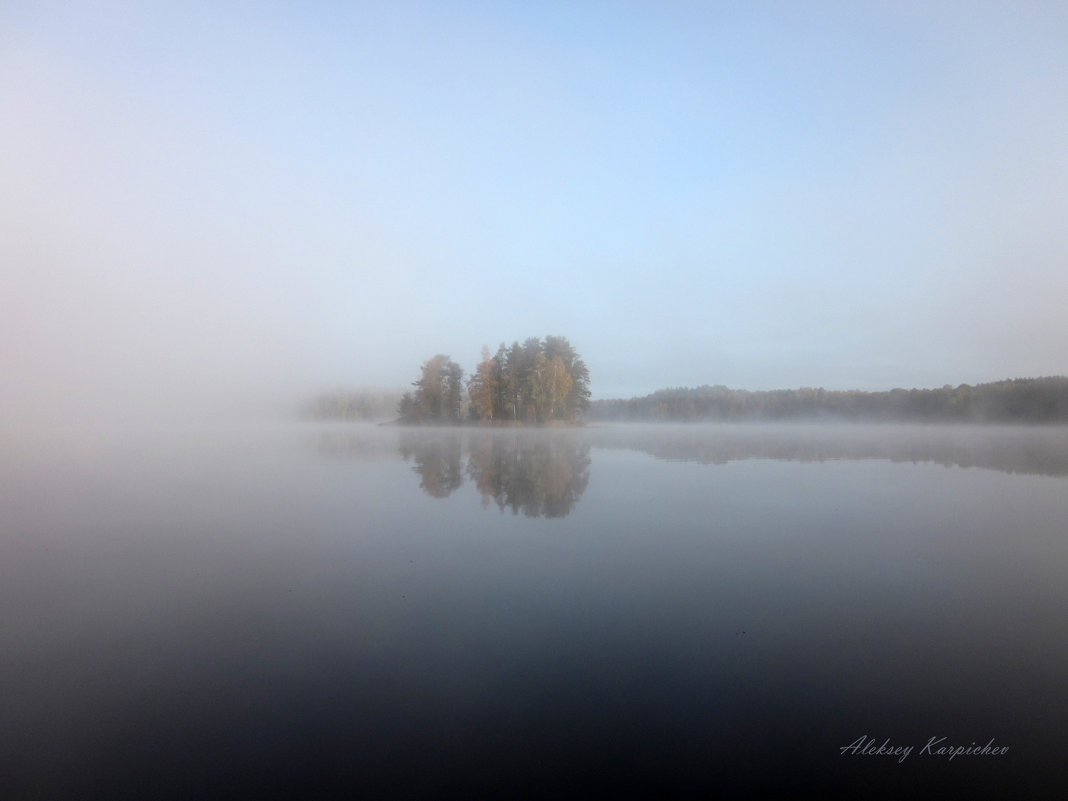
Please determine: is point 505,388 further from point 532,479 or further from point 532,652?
point 532,652

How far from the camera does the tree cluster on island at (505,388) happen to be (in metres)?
34.1

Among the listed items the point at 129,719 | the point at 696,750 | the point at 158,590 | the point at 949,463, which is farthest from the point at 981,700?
the point at 949,463

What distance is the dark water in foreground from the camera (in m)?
2.70

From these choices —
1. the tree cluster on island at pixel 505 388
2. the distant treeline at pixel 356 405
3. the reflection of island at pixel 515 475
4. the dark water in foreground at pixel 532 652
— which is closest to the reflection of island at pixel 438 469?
the reflection of island at pixel 515 475

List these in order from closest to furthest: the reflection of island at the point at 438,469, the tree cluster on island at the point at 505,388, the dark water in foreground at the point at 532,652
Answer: the dark water in foreground at the point at 532,652, the reflection of island at the point at 438,469, the tree cluster on island at the point at 505,388

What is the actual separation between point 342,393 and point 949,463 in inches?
1632

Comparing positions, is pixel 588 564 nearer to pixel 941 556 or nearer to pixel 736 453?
pixel 941 556

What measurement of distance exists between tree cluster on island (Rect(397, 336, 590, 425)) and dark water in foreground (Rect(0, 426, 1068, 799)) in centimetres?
2583

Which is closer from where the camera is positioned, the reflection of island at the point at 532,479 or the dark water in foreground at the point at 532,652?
the dark water in foreground at the point at 532,652

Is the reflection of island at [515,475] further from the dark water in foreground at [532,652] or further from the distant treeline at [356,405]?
the distant treeline at [356,405]

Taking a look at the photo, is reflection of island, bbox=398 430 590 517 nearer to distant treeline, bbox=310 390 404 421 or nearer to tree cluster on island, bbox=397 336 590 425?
tree cluster on island, bbox=397 336 590 425

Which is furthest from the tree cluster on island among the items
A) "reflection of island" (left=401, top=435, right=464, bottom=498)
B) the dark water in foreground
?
the dark water in foreground

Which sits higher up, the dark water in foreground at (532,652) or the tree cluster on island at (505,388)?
the tree cluster on island at (505,388)

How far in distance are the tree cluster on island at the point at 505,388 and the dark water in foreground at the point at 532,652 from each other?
25827 millimetres
